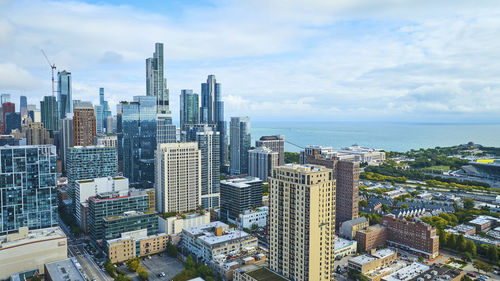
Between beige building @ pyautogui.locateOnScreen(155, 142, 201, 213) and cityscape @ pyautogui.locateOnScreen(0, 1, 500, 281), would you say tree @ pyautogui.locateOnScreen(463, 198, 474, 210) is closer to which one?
cityscape @ pyautogui.locateOnScreen(0, 1, 500, 281)

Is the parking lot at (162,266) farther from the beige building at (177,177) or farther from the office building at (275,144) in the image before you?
the office building at (275,144)

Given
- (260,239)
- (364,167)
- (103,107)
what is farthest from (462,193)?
(103,107)

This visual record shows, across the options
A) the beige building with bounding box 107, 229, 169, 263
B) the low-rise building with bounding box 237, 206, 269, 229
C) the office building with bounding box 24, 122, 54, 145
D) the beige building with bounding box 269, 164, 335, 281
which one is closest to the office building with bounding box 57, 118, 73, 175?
the office building with bounding box 24, 122, 54, 145

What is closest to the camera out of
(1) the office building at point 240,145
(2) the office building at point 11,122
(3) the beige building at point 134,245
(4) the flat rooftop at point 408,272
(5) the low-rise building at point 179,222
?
(4) the flat rooftop at point 408,272

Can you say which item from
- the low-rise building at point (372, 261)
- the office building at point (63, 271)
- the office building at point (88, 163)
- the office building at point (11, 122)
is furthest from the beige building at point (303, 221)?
the office building at point (11, 122)

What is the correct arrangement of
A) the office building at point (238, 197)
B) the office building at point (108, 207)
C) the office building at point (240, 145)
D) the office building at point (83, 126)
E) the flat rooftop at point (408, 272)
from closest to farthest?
the flat rooftop at point (408, 272) → the office building at point (108, 207) → the office building at point (238, 197) → the office building at point (83, 126) → the office building at point (240, 145)

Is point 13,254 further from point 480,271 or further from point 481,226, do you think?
point 481,226

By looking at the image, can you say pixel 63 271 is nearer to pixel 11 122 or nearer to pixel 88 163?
pixel 88 163
